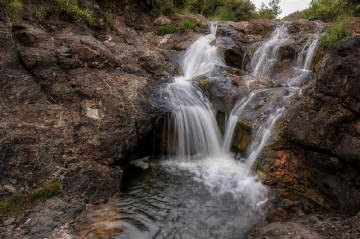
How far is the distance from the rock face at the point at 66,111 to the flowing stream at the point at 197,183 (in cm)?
73

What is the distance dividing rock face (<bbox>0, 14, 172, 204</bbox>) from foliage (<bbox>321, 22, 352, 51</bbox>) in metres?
6.71

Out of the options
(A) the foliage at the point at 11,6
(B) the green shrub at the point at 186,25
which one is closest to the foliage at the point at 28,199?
(A) the foliage at the point at 11,6

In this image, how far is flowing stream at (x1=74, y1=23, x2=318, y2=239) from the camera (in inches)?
169

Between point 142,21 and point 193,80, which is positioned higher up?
point 142,21

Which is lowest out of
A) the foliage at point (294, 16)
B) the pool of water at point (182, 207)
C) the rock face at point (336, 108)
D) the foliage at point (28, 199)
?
the pool of water at point (182, 207)

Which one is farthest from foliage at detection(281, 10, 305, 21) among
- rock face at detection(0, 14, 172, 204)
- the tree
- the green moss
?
rock face at detection(0, 14, 172, 204)

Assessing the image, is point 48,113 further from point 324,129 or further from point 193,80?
point 324,129

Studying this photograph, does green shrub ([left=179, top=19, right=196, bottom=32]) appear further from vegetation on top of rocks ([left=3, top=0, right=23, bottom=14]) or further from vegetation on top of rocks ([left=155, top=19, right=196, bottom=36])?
vegetation on top of rocks ([left=3, top=0, right=23, bottom=14])

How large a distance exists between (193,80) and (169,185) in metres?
4.29

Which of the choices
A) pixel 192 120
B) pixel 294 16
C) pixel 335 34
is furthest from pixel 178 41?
pixel 294 16

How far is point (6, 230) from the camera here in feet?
11.7

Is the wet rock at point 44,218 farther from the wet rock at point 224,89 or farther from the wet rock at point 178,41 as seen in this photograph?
the wet rock at point 178,41

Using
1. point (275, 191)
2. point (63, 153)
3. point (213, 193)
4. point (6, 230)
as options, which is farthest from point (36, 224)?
point (275, 191)

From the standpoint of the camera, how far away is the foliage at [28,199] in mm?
3926
